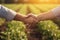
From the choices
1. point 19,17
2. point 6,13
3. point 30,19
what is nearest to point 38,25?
point 30,19

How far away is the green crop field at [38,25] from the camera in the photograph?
9.91 ft

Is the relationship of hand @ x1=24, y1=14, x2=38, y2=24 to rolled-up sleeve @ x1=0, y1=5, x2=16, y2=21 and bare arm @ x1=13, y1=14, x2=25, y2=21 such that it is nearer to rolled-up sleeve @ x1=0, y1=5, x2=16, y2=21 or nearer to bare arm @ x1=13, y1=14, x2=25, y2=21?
bare arm @ x1=13, y1=14, x2=25, y2=21

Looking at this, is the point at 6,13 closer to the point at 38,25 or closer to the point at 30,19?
the point at 30,19

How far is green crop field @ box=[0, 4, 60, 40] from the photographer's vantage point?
119 inches

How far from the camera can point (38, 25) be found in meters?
3.14

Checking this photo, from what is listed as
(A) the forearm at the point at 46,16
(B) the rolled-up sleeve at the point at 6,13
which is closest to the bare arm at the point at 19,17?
(B) the rolled-up sleeve at the point at 6,13

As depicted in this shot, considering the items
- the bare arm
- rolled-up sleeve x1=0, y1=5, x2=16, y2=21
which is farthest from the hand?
rolled-up sleeve x1=0, y1=5, x2=16, y2=21

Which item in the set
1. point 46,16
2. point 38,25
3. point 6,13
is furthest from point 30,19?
point 6,13

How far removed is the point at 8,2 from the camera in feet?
10.6

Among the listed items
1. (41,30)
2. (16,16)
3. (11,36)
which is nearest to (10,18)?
(16,16)

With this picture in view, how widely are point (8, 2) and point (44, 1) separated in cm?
58

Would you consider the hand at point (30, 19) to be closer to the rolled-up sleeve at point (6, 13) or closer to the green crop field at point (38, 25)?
the green crop field at point (38, 25)

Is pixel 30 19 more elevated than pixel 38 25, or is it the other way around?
pixel 30 19

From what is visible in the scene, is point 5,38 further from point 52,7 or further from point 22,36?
point 52,7
